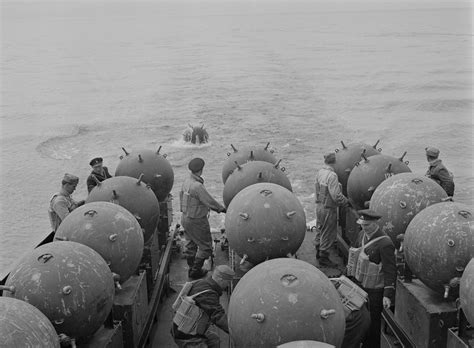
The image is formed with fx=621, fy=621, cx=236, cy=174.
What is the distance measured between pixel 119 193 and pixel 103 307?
8.81ft

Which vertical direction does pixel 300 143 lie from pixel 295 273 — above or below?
below

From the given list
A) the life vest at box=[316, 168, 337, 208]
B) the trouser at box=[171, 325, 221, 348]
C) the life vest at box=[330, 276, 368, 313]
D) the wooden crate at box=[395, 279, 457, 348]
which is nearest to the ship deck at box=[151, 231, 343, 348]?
the life vest at box=[316, 168, 337, 208]

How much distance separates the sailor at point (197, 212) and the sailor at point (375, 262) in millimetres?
2717

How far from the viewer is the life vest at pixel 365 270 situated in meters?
7.78

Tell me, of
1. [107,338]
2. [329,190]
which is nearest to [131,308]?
[107,338]

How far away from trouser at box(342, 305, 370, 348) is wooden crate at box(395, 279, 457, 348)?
30.1 inches

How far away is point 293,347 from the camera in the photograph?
17.5ft

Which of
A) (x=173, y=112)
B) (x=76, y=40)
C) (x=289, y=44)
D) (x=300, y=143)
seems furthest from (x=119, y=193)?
(x=76, y=40)

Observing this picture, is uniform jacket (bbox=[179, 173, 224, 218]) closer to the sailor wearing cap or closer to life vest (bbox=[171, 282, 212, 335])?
the sailor wearing cap

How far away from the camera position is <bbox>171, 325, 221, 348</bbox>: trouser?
6.93 meters

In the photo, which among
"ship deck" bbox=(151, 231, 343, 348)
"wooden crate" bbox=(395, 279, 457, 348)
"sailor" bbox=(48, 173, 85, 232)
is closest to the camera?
"wooden crate" bbox=(395, 279, 457, 348)

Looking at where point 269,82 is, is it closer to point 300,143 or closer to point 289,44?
point 300,143

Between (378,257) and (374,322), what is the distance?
1110mm

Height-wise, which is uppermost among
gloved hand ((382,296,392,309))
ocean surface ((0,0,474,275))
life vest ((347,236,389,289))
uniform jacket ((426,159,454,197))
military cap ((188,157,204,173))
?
military cap ((188,157,204,173))
